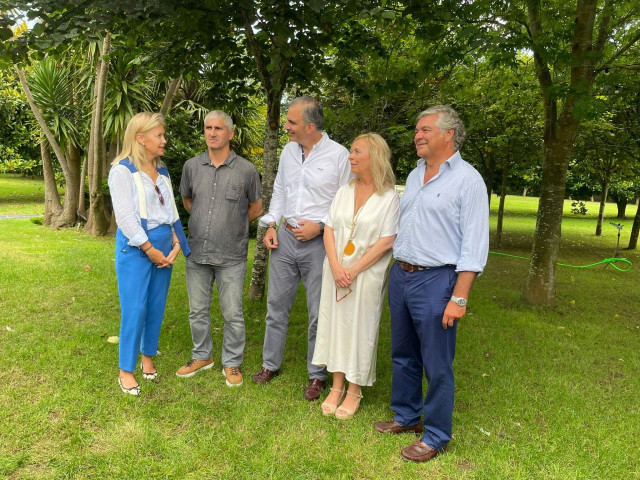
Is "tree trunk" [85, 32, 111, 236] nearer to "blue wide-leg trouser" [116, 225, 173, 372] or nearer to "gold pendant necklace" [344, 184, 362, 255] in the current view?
"blue wide-leg trouser" [116, 225, 173, 372]

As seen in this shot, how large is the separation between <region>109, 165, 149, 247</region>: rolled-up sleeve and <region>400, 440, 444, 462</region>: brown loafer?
84.5 inches

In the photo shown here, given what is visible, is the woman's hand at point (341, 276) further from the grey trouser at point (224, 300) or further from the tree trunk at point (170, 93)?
the tree trunk at point (170, 93)

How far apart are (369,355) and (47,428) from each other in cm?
207

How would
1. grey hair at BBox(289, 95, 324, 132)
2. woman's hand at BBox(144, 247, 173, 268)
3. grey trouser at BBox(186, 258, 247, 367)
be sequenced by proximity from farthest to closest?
grey trouser at BBox(186, 258, 247, 367) → grey hair at BBox(289, 95, 324, 132) → woman's hand at BBox(144, 247, 173, 268)

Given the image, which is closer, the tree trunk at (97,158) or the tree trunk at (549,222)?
the tree trunk at (549,222)

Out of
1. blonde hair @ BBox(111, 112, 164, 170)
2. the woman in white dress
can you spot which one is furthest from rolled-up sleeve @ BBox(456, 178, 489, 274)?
Result: blonde hair @ BBox(111, 112, 164, 170)

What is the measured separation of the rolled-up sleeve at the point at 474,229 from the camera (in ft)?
8.73

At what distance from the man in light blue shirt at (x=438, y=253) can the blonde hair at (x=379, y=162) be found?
22 centimetres

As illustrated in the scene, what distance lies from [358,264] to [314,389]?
1083mm

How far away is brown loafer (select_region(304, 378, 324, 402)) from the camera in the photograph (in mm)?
3566

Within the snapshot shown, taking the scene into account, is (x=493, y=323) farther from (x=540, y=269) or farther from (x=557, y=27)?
(x=557, y=27)

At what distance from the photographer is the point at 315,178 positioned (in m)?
3.55

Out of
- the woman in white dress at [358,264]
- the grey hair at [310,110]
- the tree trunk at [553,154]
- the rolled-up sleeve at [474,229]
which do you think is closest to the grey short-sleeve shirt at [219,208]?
the grey hair at [310,110]

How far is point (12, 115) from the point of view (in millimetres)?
20078
